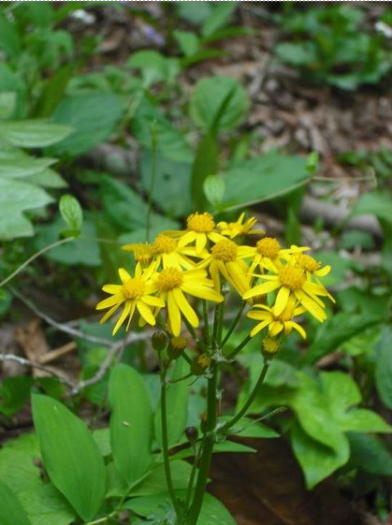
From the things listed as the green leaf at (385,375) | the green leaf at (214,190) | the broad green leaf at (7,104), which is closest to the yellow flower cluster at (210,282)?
the green leaf at (214,190)

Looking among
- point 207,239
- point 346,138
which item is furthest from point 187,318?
point 346,138

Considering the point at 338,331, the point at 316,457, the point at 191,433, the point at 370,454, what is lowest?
the point at 370,454

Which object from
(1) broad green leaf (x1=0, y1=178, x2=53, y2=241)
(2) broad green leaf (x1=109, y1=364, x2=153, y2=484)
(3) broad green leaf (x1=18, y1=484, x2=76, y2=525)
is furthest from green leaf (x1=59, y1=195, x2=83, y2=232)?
(3) broad green leaf (x1=18, y1=484, x2=76, y2=525)

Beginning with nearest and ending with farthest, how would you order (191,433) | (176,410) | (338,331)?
(191,433) → (176,410) → (338,331)

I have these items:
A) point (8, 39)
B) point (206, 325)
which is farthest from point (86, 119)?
point (206, 325)

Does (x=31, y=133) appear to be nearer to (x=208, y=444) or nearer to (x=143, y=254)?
(x=143, y=254)

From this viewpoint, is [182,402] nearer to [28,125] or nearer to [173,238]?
[173,238]
